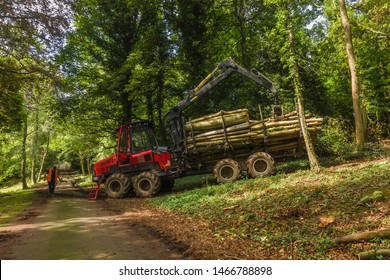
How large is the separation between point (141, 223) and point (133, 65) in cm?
1309

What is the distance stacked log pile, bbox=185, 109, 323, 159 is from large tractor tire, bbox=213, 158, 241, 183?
621 millimetres

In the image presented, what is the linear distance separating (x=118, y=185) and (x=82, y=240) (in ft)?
27.2

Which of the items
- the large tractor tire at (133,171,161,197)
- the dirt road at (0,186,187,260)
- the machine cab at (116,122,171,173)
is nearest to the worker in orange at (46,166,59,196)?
the machine cab at (116,122,171,173)

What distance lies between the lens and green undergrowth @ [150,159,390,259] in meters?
4.96

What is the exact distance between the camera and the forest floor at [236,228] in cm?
488

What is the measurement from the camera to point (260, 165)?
1254 cm

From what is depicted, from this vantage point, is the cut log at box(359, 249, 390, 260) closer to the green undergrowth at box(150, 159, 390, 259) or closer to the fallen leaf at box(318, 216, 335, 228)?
the green undergrowth at box(150, 159, 390, 259)

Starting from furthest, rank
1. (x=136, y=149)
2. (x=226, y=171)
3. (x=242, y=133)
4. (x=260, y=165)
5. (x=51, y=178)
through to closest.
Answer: (x=51, y=178), (x=136, y=149), (x=226, y=171), (x=242, y=133), (x=260, y=165)

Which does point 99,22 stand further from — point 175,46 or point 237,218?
point 237,218

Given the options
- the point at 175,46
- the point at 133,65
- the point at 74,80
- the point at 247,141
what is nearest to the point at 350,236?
the point at 247,141

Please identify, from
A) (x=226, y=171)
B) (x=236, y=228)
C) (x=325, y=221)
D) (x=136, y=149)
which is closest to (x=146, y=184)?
(x=136, y=149)

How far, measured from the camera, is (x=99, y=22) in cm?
2066

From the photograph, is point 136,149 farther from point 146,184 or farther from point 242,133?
point 242,133

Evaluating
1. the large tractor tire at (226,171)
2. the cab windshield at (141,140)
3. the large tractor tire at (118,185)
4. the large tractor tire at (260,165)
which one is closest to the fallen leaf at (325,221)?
the large tractor tire at (260,165)
